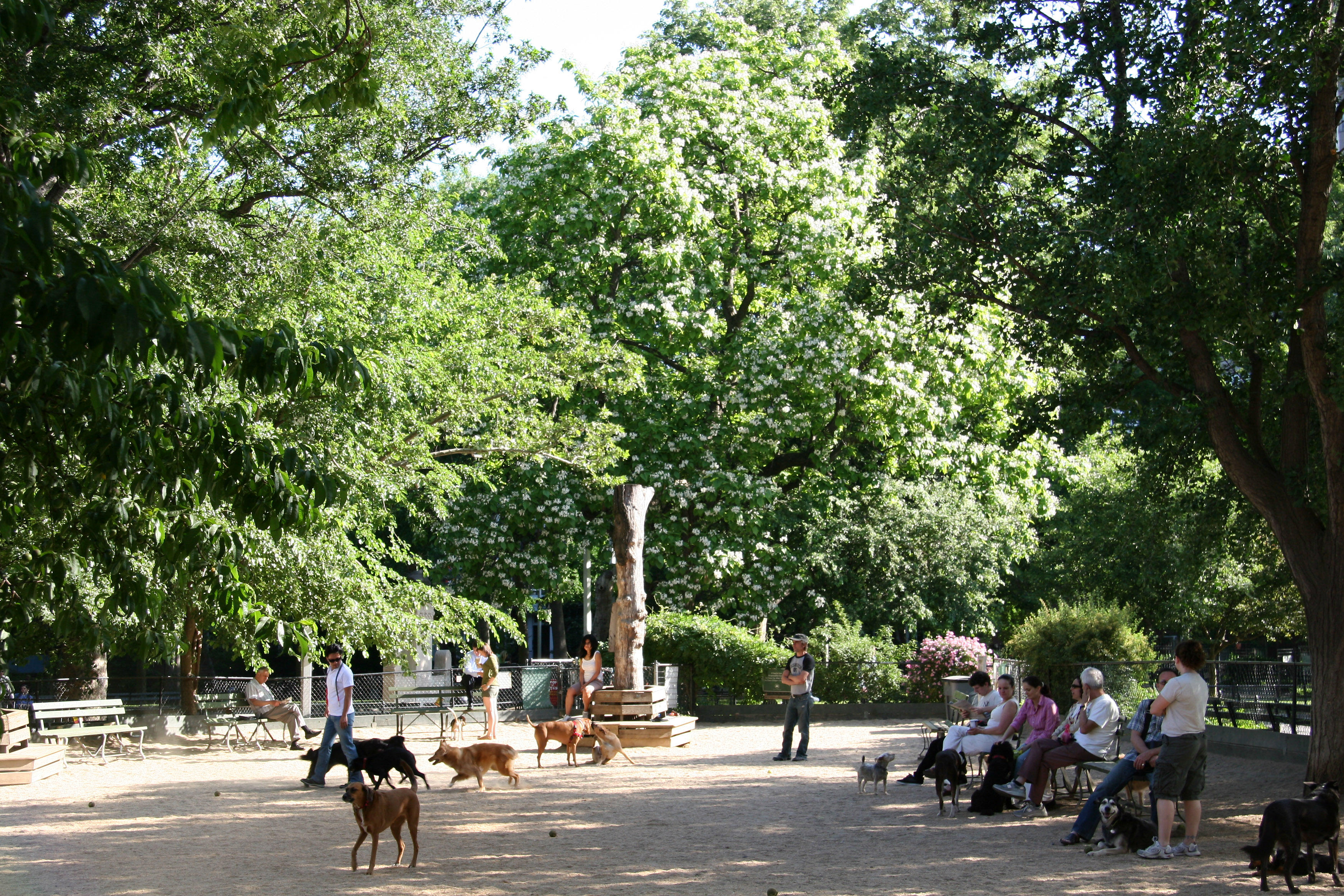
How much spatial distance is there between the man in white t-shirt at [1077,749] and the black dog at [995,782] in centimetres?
7

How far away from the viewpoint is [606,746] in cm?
1638

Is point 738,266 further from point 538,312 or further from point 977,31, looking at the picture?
point 977,31

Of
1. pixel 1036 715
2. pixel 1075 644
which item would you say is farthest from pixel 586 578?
pixel 1036 715

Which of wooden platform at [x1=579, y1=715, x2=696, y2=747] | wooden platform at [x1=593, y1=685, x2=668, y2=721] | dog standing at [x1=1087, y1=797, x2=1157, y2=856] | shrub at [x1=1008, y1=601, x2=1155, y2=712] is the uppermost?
shrub at [x1=1008, y1=601, x2=1155, y2=712]

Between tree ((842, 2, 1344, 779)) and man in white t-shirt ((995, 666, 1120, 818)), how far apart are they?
1.84m

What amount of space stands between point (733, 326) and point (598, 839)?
20.5 m

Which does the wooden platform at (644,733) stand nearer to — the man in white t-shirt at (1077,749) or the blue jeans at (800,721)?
the blue jeans at (800,721)

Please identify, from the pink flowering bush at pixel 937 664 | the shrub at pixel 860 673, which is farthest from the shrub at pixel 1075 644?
the shrub at pixel 860 673

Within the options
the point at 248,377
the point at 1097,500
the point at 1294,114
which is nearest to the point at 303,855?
the point at 248,377

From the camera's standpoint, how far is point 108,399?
4238 mm

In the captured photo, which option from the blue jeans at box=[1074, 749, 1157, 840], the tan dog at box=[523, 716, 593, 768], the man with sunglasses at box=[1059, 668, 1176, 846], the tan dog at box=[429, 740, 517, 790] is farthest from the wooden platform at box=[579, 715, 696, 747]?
the blue jeans at box=[1074, 749, 1157, 840]

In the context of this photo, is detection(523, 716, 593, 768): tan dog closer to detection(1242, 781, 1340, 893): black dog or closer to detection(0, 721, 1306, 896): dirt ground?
detection(0, 721, 1306, 896): dirt ground

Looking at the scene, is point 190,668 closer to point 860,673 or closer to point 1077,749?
point 860,673

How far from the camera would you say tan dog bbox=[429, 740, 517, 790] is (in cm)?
1322
